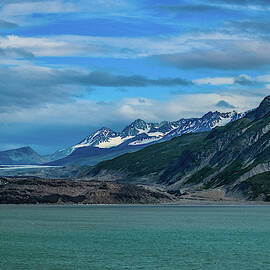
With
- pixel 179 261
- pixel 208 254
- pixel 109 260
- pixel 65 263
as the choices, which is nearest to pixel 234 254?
pixel 208 254

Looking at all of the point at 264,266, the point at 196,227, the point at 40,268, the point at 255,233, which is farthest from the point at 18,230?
the point at 264,266

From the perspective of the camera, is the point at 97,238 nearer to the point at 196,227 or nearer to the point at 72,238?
the point at 72,238

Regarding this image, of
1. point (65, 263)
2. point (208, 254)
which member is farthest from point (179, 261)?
point (65, 263)

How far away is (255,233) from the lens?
136 meters

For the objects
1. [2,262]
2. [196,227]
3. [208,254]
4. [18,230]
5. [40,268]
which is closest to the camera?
[40,268]

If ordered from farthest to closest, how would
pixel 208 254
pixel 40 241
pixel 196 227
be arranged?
pixel 196 227
pixel 40 241
pixel 208 254

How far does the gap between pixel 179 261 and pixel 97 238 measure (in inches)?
1366

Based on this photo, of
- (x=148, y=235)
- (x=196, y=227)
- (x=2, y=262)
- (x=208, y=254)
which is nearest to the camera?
(x=2, y=262)

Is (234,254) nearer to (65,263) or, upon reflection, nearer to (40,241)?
(65,263)

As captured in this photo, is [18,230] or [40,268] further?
[18,230]

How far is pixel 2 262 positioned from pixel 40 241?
1108 inches

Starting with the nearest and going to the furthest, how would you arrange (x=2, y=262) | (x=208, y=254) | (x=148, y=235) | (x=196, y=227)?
(x=2, y=262) → (x=208, y=254) → (x=148, y=235) → (x=196, y=227)

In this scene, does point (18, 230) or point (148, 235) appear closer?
point (148, 235)

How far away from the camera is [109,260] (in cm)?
8856
